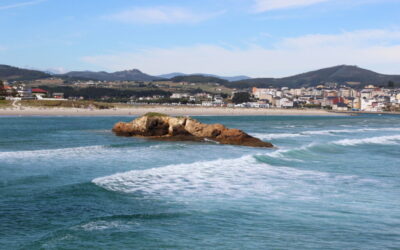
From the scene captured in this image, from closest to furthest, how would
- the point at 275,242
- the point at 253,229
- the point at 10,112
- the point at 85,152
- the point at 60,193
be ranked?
1. the point at 275,242
2. the point at 253,229
3. the point at 60,193
4. the point at 85,152
5. the point at 10,112

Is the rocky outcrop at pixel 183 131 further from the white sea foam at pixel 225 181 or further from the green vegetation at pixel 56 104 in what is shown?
the green vegetation at pixel 56 104

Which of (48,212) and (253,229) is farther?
(48,212)

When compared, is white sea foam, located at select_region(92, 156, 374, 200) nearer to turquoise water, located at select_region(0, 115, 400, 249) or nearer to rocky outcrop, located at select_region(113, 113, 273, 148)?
turquoise water, located at select_region(0, 115, 400, 249)

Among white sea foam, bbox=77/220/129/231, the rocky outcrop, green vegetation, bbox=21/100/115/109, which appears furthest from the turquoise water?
green vegetation, bbox=21/100/115/109

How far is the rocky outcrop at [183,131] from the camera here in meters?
35.5

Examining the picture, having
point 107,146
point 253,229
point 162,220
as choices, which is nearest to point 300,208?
point 253,229

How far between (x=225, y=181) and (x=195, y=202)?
400 cm

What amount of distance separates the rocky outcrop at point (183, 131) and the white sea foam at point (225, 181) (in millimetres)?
12304

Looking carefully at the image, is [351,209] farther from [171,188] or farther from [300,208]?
[171,188]

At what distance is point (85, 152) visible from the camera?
89.5 feet

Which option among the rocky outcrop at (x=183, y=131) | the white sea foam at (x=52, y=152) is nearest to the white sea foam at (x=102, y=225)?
the white sea foam at (x=52, y=152)

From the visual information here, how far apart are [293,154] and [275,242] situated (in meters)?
18.1

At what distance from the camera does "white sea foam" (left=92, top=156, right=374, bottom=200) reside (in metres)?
16.4

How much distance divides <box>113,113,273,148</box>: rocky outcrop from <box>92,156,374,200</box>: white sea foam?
12.3m
